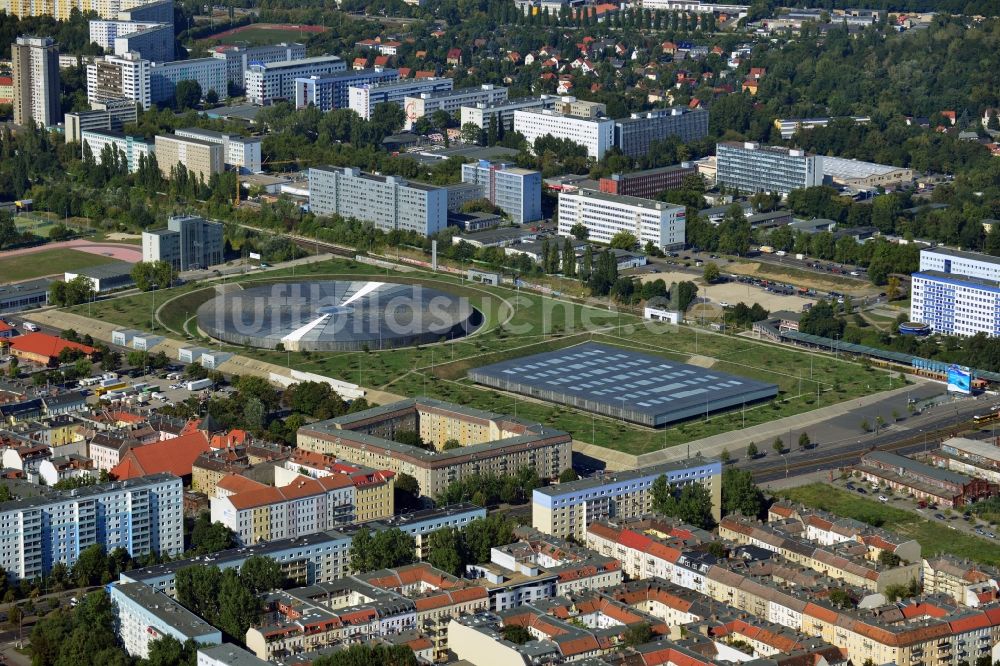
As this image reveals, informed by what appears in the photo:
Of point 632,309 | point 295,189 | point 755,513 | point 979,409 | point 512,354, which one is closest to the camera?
point 755,513

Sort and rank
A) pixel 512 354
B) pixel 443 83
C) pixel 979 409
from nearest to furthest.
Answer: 1. pixel 979 409
2. pixel 512 354
3. pixel 443 83

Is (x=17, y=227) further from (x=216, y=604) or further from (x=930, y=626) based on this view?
(x=930, y=626)

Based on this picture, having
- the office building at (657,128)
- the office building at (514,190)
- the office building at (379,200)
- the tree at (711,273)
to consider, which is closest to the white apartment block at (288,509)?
the tree at (711,273)

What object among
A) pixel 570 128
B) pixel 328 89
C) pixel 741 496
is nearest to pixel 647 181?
pixel 570 128

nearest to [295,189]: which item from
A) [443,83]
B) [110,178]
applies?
[110,178]

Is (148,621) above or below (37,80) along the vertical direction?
below

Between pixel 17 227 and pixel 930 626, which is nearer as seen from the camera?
pixel 930 626

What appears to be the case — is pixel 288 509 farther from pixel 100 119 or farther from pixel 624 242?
pixel 100 119
